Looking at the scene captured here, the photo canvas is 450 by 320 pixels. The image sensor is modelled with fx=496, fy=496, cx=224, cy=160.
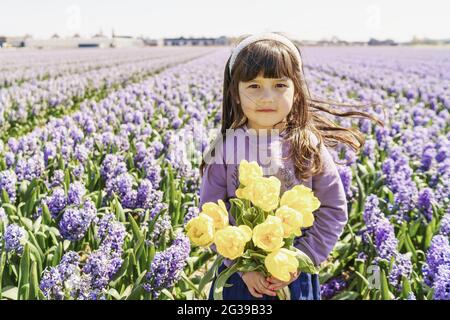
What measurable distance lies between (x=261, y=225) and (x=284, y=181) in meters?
0.70

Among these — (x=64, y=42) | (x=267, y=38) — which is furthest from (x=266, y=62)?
(x=64, y=42)

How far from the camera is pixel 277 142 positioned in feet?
7.66

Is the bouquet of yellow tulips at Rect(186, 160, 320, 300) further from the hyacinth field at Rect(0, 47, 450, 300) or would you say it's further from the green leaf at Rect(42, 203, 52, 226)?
the green leaf at Rect(42, 203, 52, 226)

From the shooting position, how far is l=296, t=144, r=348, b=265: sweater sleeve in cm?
228

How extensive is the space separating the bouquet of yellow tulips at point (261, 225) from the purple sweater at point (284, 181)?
525 millimetres

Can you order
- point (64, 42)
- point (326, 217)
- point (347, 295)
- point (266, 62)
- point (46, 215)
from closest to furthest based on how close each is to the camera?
point (266, 62) < point (326, 217) < point (347, 295) < point (46, 215) < point (64, 42)

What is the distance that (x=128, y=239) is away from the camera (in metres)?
3.47

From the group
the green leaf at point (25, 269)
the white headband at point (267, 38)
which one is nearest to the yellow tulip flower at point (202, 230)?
the white headband at point (267, 38)

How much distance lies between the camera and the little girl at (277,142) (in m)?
2.20

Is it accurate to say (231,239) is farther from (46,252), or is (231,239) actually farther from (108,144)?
(108,144)

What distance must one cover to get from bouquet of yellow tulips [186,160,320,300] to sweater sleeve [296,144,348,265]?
514 mm

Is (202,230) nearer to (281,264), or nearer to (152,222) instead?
(281,264)

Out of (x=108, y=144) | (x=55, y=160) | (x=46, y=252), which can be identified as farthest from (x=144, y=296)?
(x=108, y=144)
